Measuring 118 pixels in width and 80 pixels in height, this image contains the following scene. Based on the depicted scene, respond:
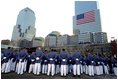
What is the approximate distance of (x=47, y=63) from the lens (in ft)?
37.3

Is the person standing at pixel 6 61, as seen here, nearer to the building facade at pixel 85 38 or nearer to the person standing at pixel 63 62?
the person standing at pixel 63 62

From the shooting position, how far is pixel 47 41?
15225 centimetres

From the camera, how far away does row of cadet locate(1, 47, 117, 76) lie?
1095 cm

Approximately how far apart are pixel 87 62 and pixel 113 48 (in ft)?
26.3

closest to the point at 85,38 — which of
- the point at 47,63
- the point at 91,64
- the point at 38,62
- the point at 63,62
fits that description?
the point at 91,64

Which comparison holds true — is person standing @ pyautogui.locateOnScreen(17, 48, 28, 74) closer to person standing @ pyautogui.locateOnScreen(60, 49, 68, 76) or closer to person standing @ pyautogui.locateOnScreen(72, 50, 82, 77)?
person standing @ pyautogui.locateOnScreen(60, 49, 68, 76)

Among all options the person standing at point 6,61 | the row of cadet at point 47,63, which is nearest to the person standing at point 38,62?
the row of cadet at point 47,63

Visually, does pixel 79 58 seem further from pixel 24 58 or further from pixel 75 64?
pixel 24 58

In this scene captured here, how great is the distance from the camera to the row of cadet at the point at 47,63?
10950 millimetres

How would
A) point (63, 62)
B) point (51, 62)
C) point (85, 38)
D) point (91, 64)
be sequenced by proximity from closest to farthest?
point (63, 62) → point (51, 62) → point (91, 64) → point (85, 38)

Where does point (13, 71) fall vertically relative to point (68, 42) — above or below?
below

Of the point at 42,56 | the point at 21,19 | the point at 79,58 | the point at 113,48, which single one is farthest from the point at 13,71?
the point at 21,19

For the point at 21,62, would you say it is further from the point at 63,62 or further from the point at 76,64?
the point at 76,64

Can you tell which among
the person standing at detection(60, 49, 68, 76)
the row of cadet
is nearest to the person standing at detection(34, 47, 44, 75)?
A: the row of cadet
